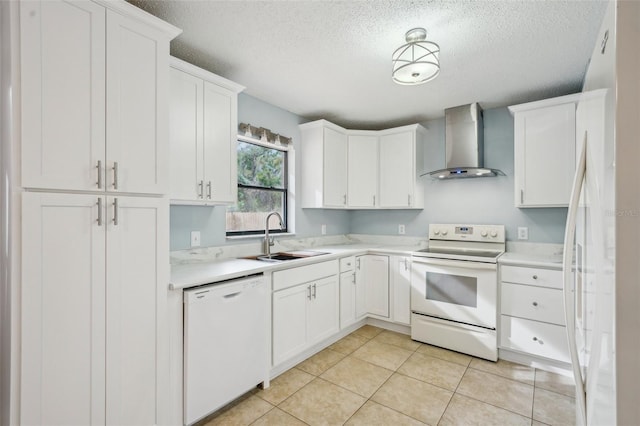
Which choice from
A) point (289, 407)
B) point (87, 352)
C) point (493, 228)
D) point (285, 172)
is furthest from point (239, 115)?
point (493, 228)

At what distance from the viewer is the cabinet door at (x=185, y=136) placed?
209cm

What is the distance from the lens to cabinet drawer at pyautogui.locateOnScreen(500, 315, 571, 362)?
251cm

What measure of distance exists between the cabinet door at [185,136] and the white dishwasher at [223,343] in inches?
28.9

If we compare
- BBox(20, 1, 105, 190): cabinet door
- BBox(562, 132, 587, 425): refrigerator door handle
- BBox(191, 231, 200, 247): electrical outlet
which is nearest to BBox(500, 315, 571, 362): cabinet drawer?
BBox(562, 132, 587, 425): refrigerator door handle

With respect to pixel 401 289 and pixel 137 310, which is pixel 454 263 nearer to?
pixel 401 289

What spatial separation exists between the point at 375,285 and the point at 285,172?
65.2 inches

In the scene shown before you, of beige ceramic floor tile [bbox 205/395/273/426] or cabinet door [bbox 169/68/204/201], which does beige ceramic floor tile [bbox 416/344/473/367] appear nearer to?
beige ceramic floor tile [bbox 205/395/273/426]

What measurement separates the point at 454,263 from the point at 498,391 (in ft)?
3.53

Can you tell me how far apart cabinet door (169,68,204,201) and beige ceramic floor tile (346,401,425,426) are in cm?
185

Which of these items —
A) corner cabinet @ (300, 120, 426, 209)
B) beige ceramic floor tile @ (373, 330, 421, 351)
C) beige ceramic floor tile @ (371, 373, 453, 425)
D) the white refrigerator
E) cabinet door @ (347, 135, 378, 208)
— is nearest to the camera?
the white refrigerator

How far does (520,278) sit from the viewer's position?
2.71m

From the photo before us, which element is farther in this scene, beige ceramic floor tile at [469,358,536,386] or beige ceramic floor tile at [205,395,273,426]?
beige ceramic floor tile at [469,358,536,386]

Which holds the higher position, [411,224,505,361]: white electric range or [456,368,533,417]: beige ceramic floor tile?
[411,224,505,361]: white electric range

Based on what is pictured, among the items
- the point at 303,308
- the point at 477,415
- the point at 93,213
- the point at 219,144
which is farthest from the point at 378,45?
the point at 477,415
